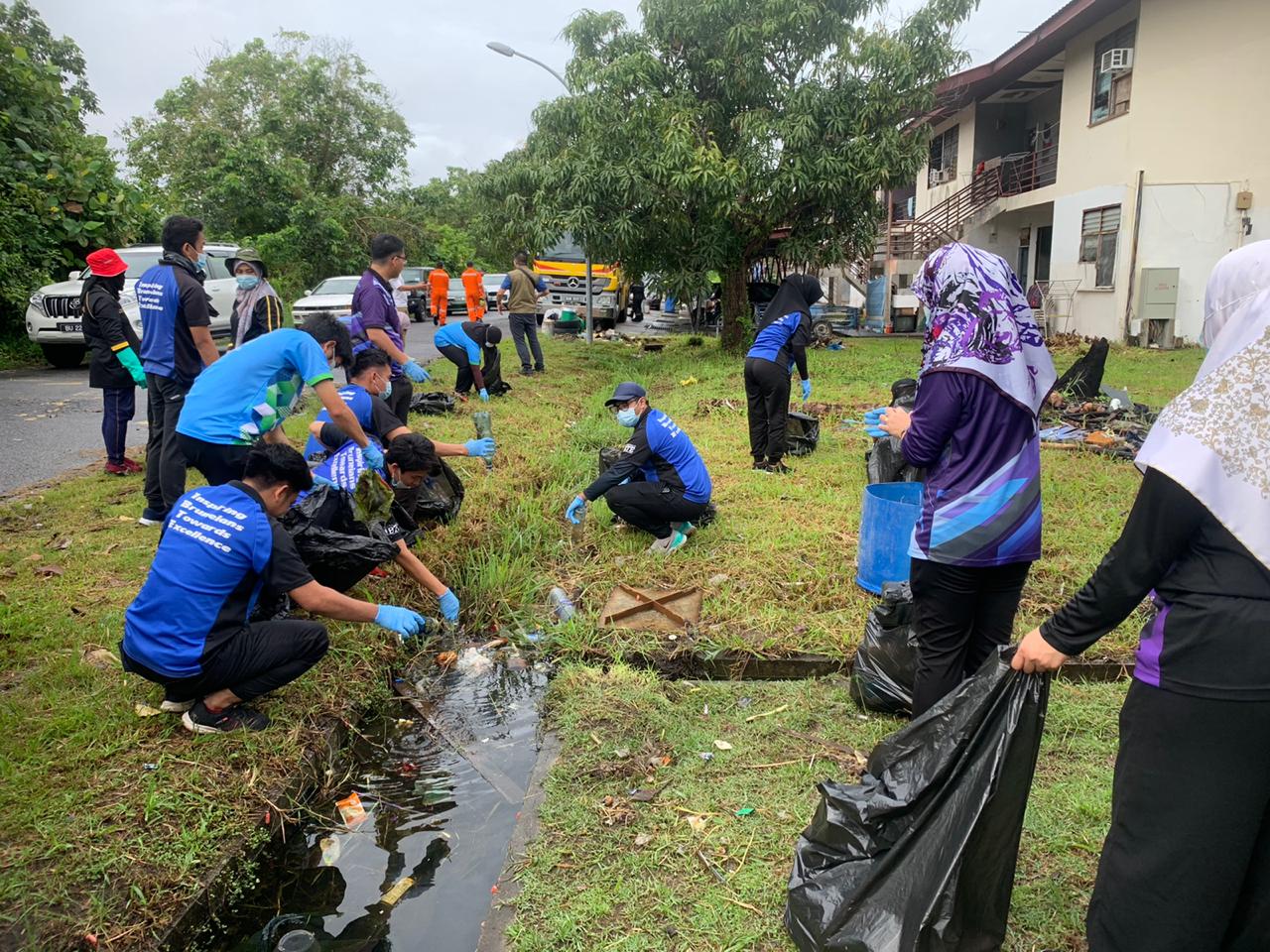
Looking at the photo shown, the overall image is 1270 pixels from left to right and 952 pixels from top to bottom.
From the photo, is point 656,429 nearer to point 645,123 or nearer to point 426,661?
point 426,661

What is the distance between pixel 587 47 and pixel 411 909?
12.6 metres

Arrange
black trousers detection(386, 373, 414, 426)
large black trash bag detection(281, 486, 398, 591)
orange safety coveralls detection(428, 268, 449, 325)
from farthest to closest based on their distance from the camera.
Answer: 1. orange safety coveralls detection(428, 268, 449, 325)
2. black trousers detection(386, 373, 414, 426)
3. large black trash bag detection(281, 486, 398, 591)

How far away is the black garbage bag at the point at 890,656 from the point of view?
3172 mm

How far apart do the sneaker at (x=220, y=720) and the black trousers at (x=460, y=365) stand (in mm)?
6484

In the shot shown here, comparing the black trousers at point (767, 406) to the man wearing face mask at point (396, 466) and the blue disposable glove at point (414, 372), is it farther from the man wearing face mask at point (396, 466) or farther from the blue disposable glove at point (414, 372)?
the man wearing face mask at point (396, 466)

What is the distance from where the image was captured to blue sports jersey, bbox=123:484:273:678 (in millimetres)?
2762

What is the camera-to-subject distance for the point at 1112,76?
15.0m

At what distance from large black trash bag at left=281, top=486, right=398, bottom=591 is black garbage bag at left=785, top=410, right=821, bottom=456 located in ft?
13.3

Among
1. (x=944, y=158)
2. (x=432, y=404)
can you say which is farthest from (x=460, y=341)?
(x=944, y=158)

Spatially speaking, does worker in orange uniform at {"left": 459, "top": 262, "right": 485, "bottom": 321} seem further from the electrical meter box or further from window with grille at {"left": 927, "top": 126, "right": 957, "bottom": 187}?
window with grille at {"left": 927, "top": 126, "right": 957, "bottom": 187}

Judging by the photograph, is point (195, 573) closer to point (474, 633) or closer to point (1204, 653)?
point (474, 633)

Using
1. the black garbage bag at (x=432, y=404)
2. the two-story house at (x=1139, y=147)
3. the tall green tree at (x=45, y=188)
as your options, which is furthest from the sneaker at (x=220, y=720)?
the two-story house at (x=1139, y=147)

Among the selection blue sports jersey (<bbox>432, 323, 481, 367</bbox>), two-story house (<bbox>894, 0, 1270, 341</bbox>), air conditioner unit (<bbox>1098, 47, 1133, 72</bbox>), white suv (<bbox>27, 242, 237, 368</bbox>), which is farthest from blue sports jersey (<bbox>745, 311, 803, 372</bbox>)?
air conditioner unit (<bbox>1098, 47, 1133, 72</bbox>)

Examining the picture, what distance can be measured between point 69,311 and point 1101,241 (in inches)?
672
